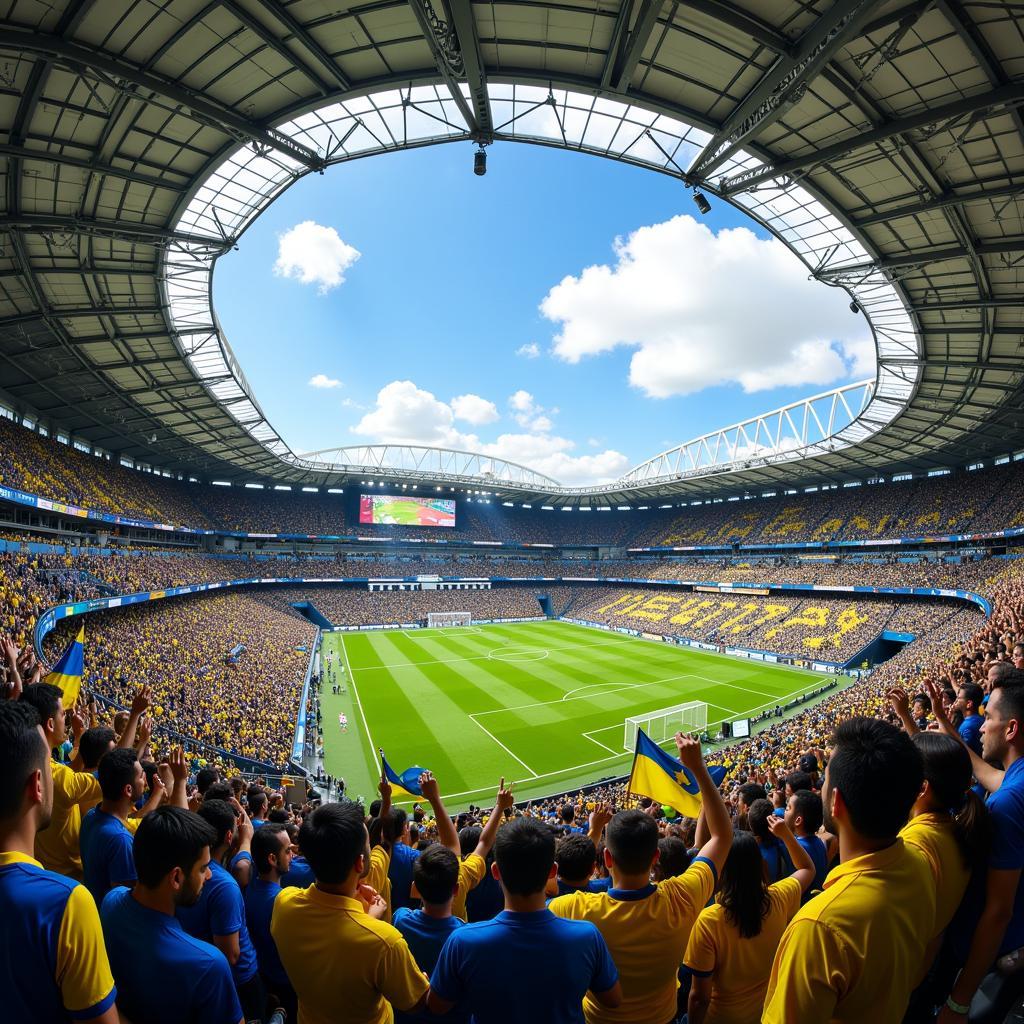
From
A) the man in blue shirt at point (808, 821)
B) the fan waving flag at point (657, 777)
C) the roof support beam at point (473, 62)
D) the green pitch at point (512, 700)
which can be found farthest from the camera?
the green pitch at point (512, 700)

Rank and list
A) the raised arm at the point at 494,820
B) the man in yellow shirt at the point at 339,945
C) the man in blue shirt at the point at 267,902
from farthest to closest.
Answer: the man in blue shirt at the point at 267,902, the raised arm at the point at 494,820, the man in yellow shirt at the point at 339,945

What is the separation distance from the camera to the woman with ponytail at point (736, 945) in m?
3.00

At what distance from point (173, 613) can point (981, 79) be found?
41.3 m

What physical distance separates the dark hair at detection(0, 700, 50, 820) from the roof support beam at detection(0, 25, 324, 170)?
47.5ft

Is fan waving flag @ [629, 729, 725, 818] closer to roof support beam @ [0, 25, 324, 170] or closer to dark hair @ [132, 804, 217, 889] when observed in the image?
dark hair @ [132, 804, 217, 889]

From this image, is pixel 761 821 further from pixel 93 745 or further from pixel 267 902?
pixel 93 745

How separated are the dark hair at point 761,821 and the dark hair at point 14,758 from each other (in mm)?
4705

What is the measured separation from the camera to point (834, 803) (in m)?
2.40

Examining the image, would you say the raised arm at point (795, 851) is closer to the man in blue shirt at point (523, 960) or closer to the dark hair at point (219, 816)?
the man in blue shirt at point (523, 960)

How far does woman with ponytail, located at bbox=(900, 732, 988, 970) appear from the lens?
8.76ft

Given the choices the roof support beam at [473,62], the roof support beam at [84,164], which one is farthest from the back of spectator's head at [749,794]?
the roof support beam at [84,164]

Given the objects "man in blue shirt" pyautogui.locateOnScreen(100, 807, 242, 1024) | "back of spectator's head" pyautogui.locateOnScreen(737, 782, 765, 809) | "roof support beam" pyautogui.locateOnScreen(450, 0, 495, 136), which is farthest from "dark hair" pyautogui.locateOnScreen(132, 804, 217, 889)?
"roof support beam" pyautogui.locateOnScreen(450, 0, 495, 136)

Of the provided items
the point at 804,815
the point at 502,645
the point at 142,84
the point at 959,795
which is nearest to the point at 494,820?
the point at 804,815

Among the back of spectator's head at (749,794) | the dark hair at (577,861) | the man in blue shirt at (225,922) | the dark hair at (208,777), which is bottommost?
the dark hair at (208,777)
